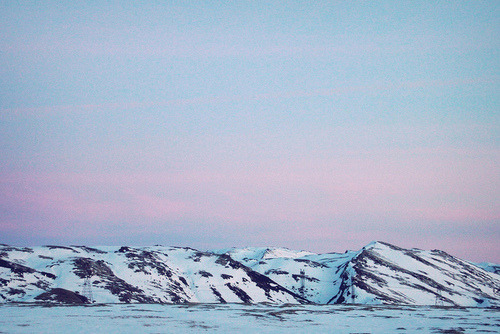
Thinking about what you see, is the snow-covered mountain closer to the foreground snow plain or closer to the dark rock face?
the dark rock face

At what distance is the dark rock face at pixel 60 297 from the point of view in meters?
109

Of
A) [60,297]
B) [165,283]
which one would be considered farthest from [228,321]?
[165,283]

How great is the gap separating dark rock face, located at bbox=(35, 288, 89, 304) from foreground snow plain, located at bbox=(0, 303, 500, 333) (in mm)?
38541

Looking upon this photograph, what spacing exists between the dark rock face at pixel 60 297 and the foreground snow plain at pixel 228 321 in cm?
3854

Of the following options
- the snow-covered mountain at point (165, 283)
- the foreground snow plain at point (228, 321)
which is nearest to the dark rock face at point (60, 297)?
the snow-covered mountain at point (165, 283)

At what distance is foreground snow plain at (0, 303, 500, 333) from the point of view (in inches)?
1943

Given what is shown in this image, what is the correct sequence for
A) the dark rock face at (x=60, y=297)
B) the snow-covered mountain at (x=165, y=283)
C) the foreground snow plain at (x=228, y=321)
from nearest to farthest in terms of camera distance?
the foreground snow plain at (x=228, y=321)
the dark rock face at (x=60, y=297)
the snow-covered mountain at (x=165, y=283)

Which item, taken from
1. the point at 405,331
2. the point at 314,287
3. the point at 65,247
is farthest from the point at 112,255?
the point at 405,331

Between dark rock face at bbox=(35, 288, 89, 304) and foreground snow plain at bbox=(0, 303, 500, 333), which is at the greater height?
foreground snow plain at bbox=(0, 303, 500, 333)

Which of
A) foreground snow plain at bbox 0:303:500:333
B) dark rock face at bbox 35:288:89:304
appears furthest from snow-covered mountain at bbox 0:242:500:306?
foreground snow plain at bbox 0:303:500:333

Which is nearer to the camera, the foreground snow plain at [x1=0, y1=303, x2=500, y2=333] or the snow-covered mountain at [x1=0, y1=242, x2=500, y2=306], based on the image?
the foreground snow plain at [x1=0, y1=303, x2=500, y2=333]

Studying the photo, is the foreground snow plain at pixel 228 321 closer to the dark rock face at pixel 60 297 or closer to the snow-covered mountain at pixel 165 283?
the dark rock face at pixel 60 297

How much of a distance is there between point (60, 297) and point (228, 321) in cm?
6883

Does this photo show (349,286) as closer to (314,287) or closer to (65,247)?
(314,287)
